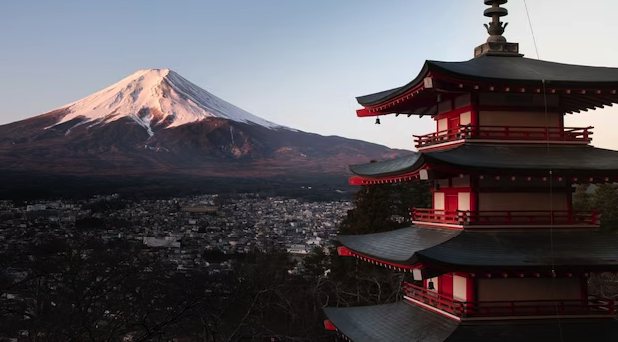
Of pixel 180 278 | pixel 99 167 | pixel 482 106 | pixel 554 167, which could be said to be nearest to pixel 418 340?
pixel 554 167

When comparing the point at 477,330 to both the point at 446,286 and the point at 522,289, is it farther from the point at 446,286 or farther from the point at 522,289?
the point at 446,286

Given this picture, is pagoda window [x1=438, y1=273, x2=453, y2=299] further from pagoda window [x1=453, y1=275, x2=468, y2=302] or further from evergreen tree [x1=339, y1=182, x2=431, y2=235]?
evergreen tree [x1=339, y1=182, x2=431, y2=235]

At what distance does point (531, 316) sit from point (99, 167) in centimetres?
6623

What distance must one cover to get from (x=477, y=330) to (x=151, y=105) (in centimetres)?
9643

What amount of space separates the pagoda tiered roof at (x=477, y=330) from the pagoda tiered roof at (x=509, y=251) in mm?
1207

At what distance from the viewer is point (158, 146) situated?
83375mm

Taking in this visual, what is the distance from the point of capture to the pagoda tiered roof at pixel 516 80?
10406 millimetres

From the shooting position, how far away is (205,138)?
8969 cm

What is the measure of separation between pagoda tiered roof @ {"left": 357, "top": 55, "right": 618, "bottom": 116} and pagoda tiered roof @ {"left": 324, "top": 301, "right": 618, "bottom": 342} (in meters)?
4.47

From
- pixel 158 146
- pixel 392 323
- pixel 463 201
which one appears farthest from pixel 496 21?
pixel 158 146

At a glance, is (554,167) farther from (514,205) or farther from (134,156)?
(134,156)

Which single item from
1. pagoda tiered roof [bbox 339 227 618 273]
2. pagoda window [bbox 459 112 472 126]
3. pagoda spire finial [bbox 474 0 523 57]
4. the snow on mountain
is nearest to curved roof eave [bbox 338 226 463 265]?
pagoda tiered roof [bbox 339 227 618 273]

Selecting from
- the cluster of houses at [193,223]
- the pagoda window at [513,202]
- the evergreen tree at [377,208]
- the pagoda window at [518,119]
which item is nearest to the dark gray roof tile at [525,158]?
the pagoda window at [518,119]

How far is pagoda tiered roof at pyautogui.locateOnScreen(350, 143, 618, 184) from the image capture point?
9930 mm
